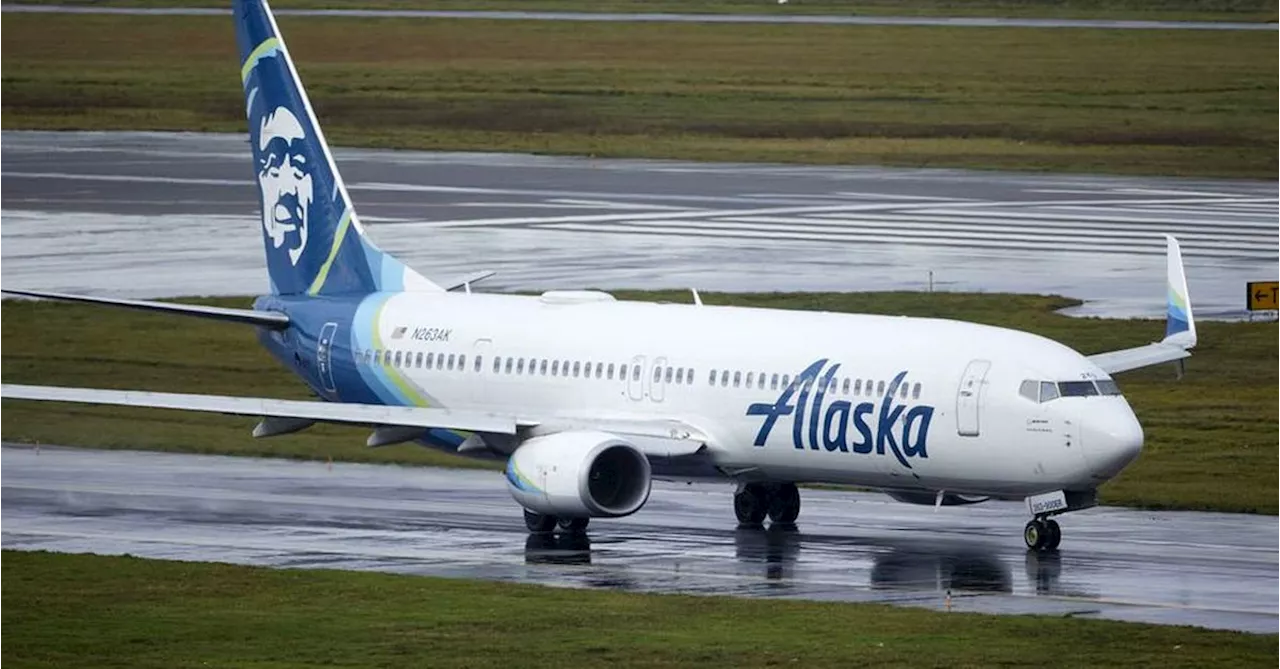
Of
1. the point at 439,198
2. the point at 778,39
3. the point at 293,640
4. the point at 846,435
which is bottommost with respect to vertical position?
the point at 293,640

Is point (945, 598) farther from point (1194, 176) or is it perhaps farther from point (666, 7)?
point (666, 7)

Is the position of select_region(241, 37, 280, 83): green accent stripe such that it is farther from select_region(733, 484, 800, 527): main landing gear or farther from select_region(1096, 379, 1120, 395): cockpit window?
select_region(1096, 379, 1120, 395): cockpit window

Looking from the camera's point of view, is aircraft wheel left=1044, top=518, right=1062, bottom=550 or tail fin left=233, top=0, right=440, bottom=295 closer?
aircraft wheel left=1044, top=518, right=1062, bottom=550

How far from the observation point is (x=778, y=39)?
140m

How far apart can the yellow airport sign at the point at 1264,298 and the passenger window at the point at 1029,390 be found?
80.6 ft

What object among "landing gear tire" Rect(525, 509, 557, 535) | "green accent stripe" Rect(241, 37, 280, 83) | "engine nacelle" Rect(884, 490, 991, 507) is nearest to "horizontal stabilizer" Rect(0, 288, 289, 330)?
"green accent stripe" Rect(241, 37, 280, 83)

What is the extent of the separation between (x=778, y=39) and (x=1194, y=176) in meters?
49.5

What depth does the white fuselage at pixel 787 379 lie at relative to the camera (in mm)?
38125

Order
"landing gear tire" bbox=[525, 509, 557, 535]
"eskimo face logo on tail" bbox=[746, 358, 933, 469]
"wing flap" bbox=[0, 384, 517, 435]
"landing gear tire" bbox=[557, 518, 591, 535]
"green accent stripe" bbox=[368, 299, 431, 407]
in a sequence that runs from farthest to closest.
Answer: "green accent stripe" bbox=[368, 299, 431, 407] < "landing gear tire" bbox=[525, 509, 557, 535] < "landing gear tire" bbox=[557, 518, 591, 535] < "wing flap" bbox=[0, 384, 517, 435] < "eskimo face logo on tail" bbox=[746, 358, 933, 469]

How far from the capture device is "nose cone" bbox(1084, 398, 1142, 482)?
37531 mm

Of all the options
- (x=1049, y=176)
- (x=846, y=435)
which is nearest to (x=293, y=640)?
(x=846, y=435)

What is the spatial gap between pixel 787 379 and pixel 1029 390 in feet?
12.7

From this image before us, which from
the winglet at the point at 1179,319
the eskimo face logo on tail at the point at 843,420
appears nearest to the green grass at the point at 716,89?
the winglet at the point at 1179,319

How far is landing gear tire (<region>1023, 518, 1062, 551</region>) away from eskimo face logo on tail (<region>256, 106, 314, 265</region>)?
14939mm
